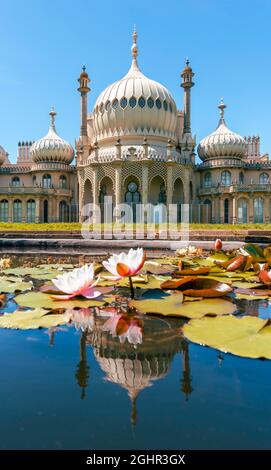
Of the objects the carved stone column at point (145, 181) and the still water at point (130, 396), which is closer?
the still water at point (130, 396)

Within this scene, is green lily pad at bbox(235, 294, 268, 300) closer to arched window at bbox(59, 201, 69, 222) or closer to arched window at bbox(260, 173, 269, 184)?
arched window at bbox(59, 201, 69, 222)

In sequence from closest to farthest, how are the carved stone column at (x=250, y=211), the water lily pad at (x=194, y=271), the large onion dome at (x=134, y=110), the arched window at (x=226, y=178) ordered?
the water lily pad at (x=194, y=271) < the large onion dome at (x=134, y=110) < the carved stone column at (x=250, y=211) < the arched window at (x=226, y=178)

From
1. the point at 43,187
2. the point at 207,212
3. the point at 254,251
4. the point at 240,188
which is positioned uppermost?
the point at 43,187

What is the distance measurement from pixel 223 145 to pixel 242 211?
6242 millimetres

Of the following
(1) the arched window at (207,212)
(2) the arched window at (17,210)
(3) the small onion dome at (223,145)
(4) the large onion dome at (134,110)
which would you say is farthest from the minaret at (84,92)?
(1) the arched window at (207,212)

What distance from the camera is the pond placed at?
88 centimetres

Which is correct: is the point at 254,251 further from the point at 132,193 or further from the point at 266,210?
the point at 266,210

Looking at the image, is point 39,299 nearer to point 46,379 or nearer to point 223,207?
point 46,379

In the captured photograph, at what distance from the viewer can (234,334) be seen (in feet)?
5.29

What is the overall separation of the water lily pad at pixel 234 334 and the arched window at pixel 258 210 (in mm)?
28081

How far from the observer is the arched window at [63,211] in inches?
1212

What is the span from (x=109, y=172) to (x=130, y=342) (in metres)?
24.3

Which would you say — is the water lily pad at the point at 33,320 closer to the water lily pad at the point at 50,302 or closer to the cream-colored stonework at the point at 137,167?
the water lily pad at the point at 50,302

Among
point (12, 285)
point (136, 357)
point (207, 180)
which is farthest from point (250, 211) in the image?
point (136, 357)
